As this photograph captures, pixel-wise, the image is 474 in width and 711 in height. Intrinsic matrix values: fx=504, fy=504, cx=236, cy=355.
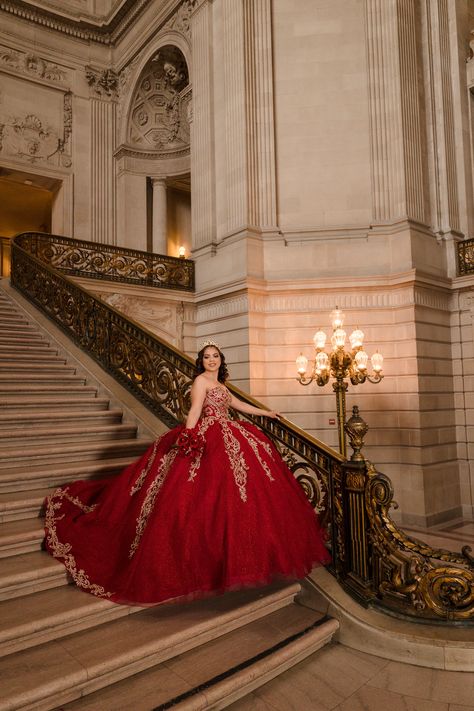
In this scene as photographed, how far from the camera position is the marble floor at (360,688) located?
2.42 metres

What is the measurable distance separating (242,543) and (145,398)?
2766mm

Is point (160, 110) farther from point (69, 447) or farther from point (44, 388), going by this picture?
point (69, 447)

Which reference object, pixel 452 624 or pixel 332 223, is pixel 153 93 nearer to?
pixel 332 223

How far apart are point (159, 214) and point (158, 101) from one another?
342 centimetres

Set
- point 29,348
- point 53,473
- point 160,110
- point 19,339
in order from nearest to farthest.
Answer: point 53,473 → point 29,348 → point 19,339 → point 160,110

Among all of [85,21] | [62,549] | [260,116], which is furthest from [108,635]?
[85,21]

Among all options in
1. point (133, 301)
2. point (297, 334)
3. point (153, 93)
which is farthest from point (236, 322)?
point (153, 93)

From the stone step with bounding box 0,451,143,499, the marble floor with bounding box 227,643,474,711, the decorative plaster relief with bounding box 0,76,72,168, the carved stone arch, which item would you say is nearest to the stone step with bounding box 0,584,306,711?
the marble floor with bounding box 227,643,474,711

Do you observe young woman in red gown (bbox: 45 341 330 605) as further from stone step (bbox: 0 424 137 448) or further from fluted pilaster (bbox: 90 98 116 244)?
fluted pilaster (bbox: 90 98 116 244)

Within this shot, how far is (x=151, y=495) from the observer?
3035 mm

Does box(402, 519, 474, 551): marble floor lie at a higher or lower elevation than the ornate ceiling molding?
lower

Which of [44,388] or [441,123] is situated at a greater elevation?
[441,123]

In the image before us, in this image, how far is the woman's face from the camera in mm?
Result: 3541

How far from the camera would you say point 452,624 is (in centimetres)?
288
